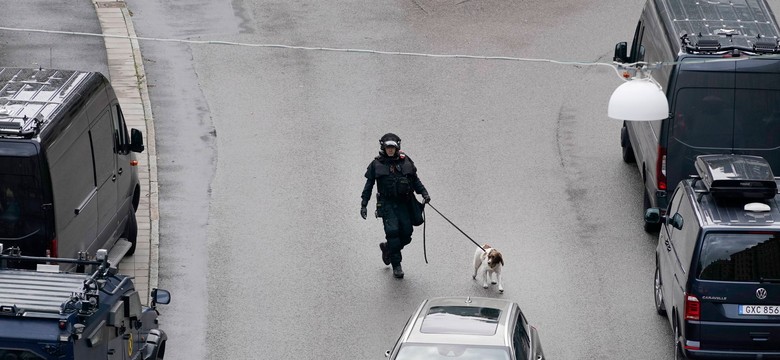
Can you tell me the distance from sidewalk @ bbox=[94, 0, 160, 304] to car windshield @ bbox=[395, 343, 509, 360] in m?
5.15

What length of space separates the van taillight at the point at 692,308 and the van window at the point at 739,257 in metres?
0.25

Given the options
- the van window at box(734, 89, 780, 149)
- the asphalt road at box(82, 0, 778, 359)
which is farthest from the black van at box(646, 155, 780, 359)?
the van window at box(734, 89, 780, 149)

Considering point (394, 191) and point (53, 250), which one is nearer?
point (53, 250)

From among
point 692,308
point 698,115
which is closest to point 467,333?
point 692,308

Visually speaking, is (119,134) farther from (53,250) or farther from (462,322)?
(462,322)

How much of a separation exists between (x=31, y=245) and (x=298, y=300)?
3658 mm

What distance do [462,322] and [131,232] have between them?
20.3 ft

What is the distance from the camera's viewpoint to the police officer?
17.5 metres

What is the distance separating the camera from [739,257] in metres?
14.8

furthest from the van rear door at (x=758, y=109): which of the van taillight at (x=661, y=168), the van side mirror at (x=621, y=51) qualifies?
the van side mirror at (x=621, y=51)

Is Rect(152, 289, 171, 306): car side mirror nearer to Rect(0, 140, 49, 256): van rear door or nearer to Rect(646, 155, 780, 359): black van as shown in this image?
Rect(0, 140, 49, 256): van rear door

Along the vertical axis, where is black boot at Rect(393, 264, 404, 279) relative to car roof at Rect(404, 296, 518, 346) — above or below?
below

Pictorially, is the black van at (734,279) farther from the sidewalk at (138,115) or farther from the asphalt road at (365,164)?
the sidewalk at (138,115)

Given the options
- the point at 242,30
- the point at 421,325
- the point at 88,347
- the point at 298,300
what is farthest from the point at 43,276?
the point at 242,30
